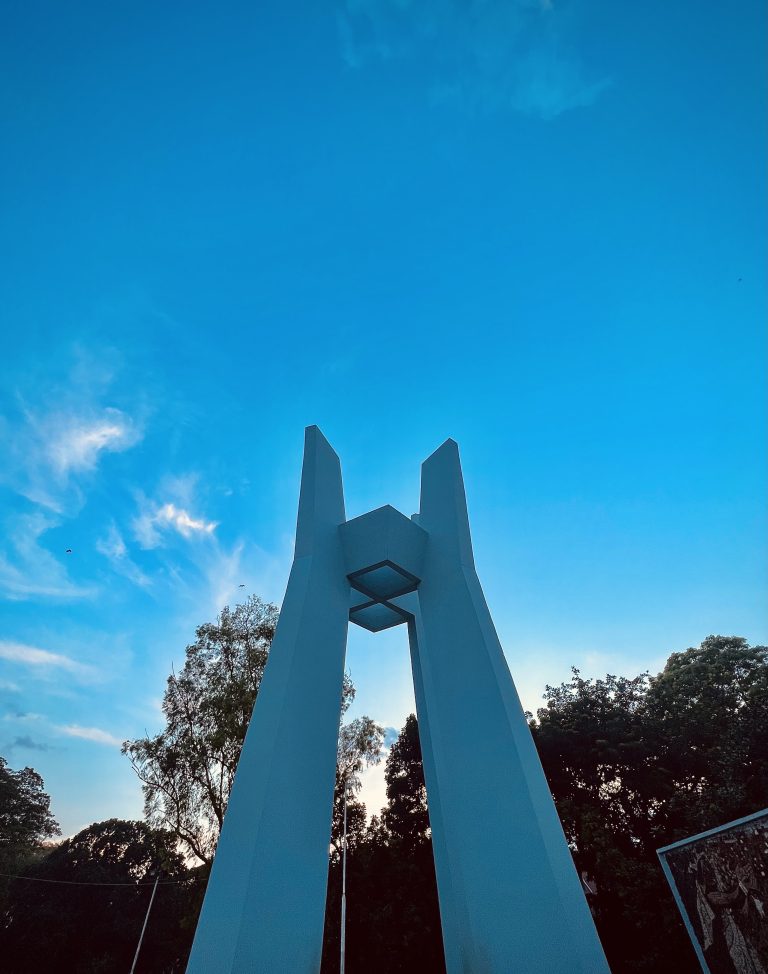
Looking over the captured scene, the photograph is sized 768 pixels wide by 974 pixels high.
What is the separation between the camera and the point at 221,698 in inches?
521

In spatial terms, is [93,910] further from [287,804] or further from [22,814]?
[287,804]

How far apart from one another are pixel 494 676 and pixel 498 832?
1.64 meters

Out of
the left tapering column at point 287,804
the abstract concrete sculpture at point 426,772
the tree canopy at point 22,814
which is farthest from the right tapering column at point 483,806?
the tree canopy at point 22,814

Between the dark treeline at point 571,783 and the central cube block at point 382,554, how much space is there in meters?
6.61

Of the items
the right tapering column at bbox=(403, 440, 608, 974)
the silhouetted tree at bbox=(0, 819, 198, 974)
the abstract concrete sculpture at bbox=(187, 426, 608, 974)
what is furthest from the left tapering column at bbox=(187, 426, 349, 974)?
the silhouetted tree at bbox=(0, 819, 198, 974)

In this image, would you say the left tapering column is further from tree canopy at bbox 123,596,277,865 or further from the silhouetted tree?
the silhouetted tree

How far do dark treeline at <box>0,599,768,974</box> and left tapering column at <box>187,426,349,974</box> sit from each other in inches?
286

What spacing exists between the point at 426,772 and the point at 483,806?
86.8 inches

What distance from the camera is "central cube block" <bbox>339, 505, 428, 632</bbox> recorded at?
813 cm

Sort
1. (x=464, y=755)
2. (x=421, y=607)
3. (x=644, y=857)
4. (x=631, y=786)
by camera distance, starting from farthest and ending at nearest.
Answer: (x=631, y=786), (x=644, y=857), (x=421, y=607), (x=464, y=755)

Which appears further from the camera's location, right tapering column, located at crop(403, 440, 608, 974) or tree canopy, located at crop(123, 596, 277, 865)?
tree canopy, located at crop(123, 596, 277, 865)

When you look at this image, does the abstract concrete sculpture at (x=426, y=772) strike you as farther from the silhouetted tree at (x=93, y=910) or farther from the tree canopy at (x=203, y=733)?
the silhouetted tree at (x=93, y=910)

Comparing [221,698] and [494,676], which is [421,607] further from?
[221,698]

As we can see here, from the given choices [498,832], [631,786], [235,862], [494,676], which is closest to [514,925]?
[498,832]
